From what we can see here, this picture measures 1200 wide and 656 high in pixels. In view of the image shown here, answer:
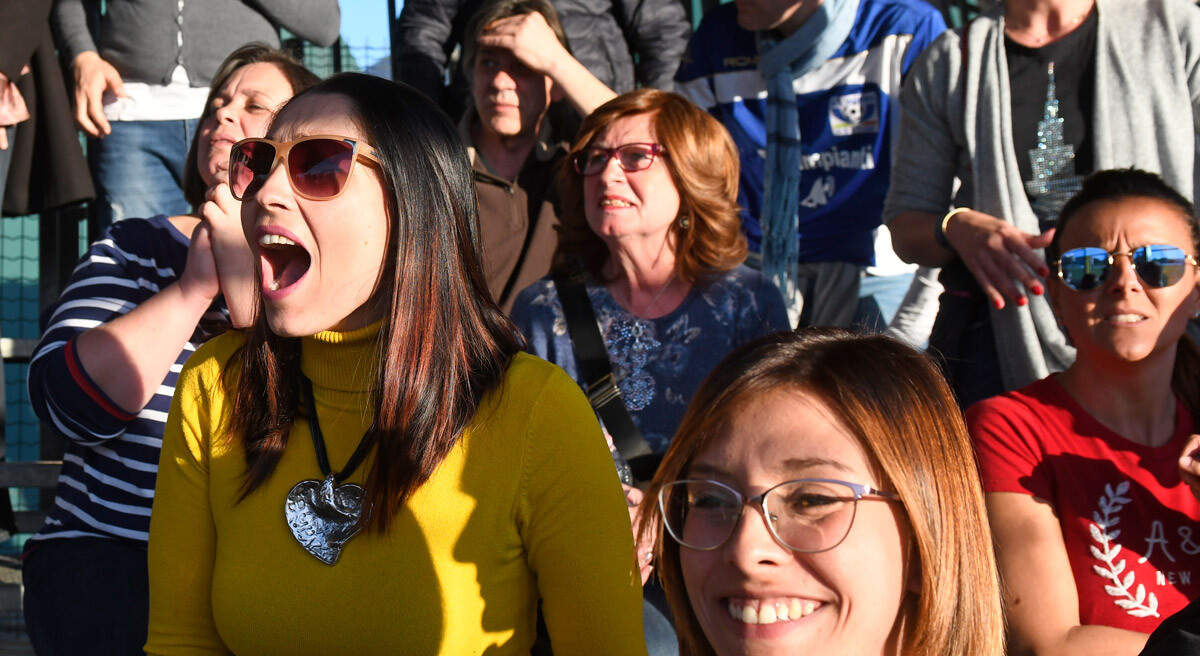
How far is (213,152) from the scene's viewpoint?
2.98m

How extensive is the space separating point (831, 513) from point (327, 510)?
0.90 metres

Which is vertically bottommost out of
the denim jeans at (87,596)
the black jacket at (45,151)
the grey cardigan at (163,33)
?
the denim jeans at (87,596)

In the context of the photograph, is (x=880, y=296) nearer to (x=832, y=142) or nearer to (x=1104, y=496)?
(x=832, y=142)

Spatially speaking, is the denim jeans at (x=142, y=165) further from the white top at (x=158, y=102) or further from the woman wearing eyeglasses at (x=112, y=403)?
the woman wearing eyeglasses at (x=112, y=403)

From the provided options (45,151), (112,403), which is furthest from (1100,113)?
(45,151)

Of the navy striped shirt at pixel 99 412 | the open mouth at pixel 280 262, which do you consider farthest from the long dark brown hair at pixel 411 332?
the navy striped shirt at pixel 99 412

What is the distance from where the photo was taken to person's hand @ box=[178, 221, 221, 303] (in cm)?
253

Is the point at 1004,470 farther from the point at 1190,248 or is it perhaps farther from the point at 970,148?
the point at 970,148

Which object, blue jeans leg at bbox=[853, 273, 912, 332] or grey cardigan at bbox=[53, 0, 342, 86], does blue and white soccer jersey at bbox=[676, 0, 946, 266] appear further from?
grey cardigan at bbox=[53, 0, 342, 86]

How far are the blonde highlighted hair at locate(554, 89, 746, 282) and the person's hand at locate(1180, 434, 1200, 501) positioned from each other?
1.48m

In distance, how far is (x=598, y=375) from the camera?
3.30 meters

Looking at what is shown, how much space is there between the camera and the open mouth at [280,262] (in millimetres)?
1997

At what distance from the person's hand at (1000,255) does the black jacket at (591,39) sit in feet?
5.07

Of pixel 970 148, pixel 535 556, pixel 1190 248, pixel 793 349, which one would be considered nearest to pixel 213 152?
pixel 535 556
